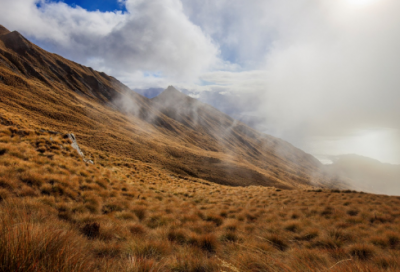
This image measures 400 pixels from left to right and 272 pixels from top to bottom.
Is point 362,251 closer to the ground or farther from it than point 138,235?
farther from it

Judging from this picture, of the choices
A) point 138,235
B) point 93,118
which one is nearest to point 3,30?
point 93,118

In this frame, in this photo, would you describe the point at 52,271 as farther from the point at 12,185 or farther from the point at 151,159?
the point at 151,159

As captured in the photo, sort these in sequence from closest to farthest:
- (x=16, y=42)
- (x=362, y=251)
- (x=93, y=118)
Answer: (x=362, y=251) < (x=93, y=118) < (x=16, y=42)

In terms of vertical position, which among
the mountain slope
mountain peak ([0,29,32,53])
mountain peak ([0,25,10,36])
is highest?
mountain peak ([0,25,10,36])

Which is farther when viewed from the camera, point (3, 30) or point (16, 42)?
point (3, 30)

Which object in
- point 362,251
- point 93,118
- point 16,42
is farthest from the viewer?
point 16,42

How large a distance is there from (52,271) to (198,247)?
3064 millimetres

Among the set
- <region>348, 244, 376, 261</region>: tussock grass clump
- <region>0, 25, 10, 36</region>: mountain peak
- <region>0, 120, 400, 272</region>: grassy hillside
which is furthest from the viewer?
<region>0, 25, 10, 36</region>: mountain peak

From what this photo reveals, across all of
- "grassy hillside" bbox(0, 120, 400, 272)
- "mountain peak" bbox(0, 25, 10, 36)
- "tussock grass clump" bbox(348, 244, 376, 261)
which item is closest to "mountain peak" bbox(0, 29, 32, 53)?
"mountain peak" bbox(0, 25, 10, 36)

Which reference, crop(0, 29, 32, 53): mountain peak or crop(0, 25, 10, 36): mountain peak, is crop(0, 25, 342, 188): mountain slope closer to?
crop(0, 29, 32, 53): mountain peak

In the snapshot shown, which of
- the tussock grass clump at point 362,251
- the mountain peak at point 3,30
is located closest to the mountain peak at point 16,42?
the mountain peak at point 3,30

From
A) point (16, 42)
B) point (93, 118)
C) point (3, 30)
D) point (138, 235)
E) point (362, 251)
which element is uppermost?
point (3, 30)

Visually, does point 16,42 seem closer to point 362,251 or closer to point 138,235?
point 138,235

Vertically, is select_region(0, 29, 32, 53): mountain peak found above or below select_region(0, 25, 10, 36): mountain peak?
below
